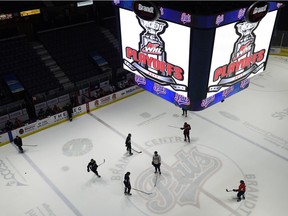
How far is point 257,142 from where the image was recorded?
1948 centimetres

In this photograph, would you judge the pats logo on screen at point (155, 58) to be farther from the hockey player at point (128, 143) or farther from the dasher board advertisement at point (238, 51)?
the hockey player at point (128, 143)

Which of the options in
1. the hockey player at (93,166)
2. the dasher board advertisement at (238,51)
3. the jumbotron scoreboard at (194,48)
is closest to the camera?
the jumbotron scoreboard at (194,48)

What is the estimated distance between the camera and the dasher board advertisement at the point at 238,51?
31.3 feet

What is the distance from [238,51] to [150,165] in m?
9.28

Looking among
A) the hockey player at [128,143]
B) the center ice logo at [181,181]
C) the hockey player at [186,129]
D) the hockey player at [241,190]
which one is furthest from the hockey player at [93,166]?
the hockey player at [241,190]

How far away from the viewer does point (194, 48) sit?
9242mm

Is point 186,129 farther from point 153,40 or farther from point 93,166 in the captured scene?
point 153,40

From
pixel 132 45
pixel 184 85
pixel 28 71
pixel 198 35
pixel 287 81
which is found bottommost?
pixel 287 81

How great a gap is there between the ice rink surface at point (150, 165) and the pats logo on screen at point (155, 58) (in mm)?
6871

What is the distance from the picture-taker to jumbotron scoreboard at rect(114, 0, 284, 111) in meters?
9.06

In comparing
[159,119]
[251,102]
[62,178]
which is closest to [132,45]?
[62,178]


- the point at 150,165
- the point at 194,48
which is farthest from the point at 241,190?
the point at 194,48

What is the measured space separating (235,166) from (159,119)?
6.54m

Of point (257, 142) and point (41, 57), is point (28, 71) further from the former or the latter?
point (257, 142)
